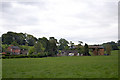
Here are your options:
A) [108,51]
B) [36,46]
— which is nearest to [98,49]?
[108,51]

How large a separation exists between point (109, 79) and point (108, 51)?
90485 mm

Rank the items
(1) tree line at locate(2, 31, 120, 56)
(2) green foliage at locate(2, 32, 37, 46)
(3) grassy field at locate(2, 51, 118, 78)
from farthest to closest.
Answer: (2) green foliage at locate(2, 32, 37, 46) → (1) tree line at locate(2, 31, 120, 56) → (3) grassy field at locate(2, 51, 118, 78)

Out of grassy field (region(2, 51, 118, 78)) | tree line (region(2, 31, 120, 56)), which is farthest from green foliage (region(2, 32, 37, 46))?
grassy field (region(2, 51, 118, 78))

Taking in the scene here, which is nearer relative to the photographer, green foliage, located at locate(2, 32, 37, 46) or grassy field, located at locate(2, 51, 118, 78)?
grassy field, located at locate(2, 51, 118, 78)

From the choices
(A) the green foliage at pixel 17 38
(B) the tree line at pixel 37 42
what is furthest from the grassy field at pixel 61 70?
(A) the green foliage at pixel 17 38

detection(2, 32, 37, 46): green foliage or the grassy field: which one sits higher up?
detection(2, 32, 37, 46): green foliage

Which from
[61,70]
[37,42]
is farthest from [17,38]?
[61,70]

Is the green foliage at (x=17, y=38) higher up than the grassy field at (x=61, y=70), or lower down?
higher up

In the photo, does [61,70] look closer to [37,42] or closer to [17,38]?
[37,42]

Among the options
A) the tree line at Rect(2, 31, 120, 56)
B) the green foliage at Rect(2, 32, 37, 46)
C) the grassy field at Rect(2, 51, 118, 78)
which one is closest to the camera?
the grassy field at Rect(2, 51, 118, 78)

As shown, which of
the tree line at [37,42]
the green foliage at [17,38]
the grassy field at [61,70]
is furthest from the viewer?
the green foliage at [17,38]

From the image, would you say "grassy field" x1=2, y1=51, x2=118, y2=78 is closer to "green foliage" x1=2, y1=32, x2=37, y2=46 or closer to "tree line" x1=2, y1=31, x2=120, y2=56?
"tree line" x1=2, y1=31, x2=120, y2=56

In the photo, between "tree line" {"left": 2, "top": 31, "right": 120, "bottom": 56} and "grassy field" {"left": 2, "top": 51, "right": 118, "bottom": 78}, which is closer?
"grassy field" {"left": 2, "top": 51, "right": 118, "bottom": 78}

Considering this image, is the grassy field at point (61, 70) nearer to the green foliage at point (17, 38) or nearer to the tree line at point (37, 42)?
the tree line at point (37, 42)
